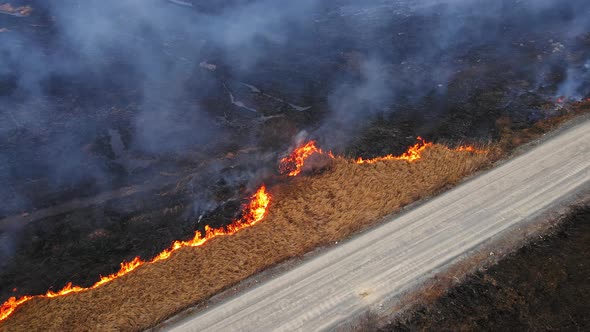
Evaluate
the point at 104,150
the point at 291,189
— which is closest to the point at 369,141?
the point at 291,189

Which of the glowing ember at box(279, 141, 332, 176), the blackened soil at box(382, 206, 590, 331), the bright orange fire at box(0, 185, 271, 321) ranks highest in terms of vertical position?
the blackened soil at box(382, 206, 590, 331)

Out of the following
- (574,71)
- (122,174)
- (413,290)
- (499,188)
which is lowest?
(122,174)

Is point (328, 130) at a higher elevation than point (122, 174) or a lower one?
higher

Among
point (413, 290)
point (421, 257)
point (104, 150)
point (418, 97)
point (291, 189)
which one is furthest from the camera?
point (418, 97)

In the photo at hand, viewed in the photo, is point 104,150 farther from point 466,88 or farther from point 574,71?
point 574,71

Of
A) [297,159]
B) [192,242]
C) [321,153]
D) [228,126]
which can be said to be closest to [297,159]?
[297,159]

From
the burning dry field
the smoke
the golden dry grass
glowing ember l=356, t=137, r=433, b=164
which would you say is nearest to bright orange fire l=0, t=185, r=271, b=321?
the burning dry field

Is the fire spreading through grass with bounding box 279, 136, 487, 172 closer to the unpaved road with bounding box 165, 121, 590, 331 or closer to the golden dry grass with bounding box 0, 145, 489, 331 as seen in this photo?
the golden dry grass with bounding box 0, 145, 489, 331

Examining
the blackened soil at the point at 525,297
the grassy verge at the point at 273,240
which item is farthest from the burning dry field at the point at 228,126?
the blackened soil at the point at 525,297
